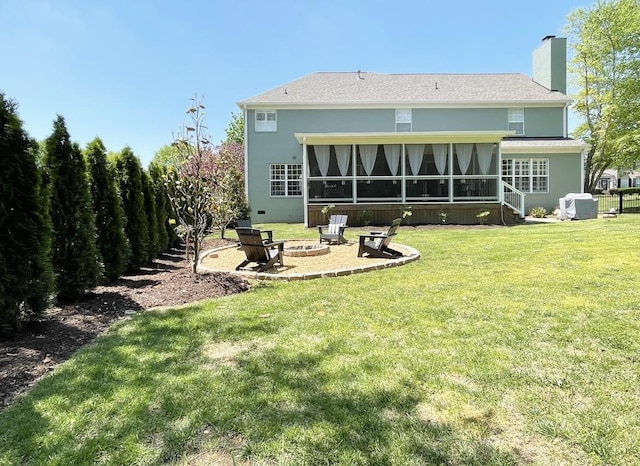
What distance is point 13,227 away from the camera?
3906 mm

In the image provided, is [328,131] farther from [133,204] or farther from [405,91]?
[133,204]

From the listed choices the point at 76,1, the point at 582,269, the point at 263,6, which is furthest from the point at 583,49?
the point at 76,1

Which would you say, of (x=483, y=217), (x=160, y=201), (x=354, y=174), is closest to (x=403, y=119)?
(x=354, y=174)

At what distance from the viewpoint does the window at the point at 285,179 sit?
62.7 ft

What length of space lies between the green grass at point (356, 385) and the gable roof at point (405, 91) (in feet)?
52.7

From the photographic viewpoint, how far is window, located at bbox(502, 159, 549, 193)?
1900 centimetres

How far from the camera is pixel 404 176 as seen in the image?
15188mm

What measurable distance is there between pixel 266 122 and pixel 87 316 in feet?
52.7

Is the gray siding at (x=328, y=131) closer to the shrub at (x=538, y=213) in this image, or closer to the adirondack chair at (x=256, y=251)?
the shrub at (x=538, y=213)

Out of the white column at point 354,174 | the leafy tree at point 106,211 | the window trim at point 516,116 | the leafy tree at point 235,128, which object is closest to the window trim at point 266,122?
the white column at point 354,174

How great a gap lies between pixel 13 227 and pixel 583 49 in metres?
31.2

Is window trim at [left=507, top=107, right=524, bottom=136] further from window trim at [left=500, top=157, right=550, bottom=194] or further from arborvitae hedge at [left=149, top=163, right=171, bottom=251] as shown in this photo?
arborvitae hedge at [left=149, top=163, right=171, bottom=251]

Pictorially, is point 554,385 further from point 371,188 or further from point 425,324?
point 371,188

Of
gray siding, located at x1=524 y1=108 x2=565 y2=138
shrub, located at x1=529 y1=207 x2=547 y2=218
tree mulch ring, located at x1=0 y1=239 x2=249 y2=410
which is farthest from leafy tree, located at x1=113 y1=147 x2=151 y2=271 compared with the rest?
gray siding, located at x1=524 y1=108 x2=565 y2=138
